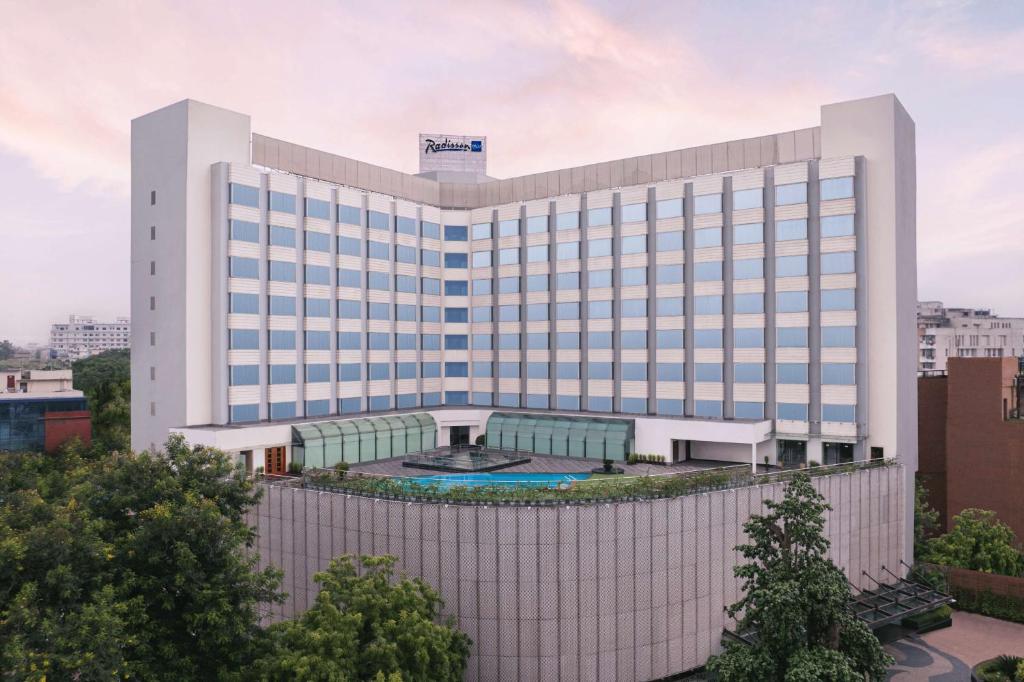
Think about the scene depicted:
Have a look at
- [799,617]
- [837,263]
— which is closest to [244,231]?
[837,263]

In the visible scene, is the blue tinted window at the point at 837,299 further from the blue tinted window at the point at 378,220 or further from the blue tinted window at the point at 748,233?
the blue tinted window at the point at 378,220

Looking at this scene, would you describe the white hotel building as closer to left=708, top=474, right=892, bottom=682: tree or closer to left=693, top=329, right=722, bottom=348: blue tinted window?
left=693, top=329, right=722, bottom=348: blue tinted window

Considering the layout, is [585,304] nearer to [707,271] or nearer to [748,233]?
[707,271]

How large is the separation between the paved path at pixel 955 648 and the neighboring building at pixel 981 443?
16003mm

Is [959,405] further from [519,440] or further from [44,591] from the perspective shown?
[44,591]

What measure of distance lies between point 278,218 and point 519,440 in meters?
28.0

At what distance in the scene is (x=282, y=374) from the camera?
184 feet

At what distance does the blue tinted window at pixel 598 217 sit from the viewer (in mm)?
61969


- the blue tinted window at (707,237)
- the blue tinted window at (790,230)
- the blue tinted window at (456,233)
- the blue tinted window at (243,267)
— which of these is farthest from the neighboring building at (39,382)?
the blue tinted window at (790,230)

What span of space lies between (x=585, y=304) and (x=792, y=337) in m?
17.9

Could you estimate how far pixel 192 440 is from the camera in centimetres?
5047

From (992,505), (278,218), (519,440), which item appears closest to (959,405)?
(992,505)

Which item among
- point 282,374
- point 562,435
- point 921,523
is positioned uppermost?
point 282,374

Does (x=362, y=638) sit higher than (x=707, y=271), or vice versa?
(x=707, y=271)
